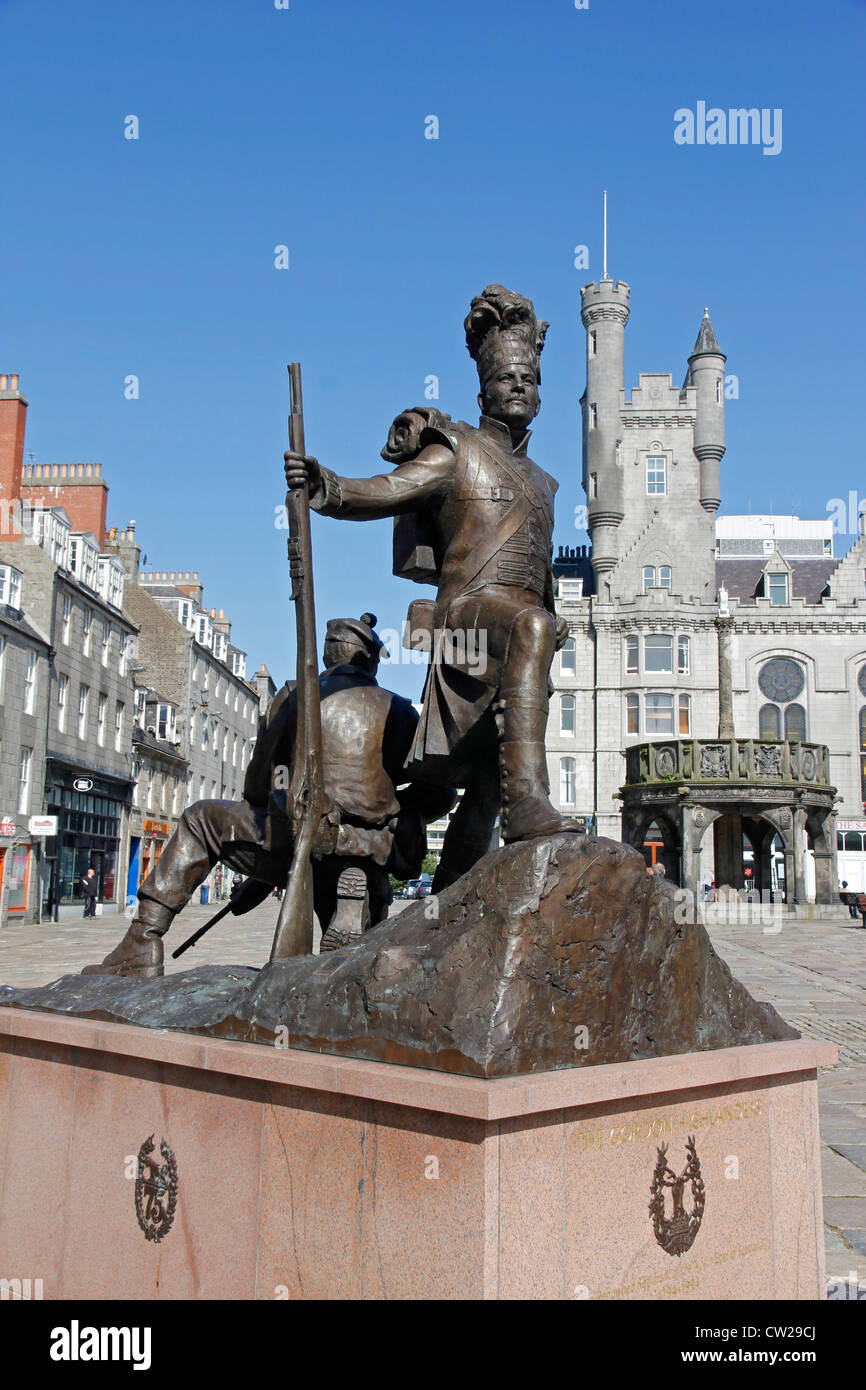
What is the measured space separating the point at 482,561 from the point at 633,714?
49.2 m

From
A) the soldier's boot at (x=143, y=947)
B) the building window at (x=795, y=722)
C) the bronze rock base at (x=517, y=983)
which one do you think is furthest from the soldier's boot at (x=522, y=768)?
the building window at (x=795, y=722)

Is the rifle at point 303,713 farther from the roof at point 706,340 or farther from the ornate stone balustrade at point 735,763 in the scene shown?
the roof at point 706,340

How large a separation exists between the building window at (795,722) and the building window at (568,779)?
31.3 ft

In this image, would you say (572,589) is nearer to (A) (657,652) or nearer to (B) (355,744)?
(A) (657,652)

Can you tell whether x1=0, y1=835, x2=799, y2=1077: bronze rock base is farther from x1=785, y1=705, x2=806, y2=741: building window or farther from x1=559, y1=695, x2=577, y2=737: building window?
x1=785, y1=705, x2=806, y2=741: building window

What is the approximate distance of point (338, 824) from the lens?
4.95 meters

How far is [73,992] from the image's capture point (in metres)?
4.93

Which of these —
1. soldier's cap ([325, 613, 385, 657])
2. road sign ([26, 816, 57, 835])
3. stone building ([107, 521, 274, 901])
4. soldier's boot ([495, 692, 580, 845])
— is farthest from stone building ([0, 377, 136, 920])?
soldier's boot ([495, 692, 580, 845])

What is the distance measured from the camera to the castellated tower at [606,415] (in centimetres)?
5484

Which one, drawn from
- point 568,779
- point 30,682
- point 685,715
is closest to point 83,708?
point 30,682

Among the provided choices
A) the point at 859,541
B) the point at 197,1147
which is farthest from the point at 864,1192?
the point at 859,541
